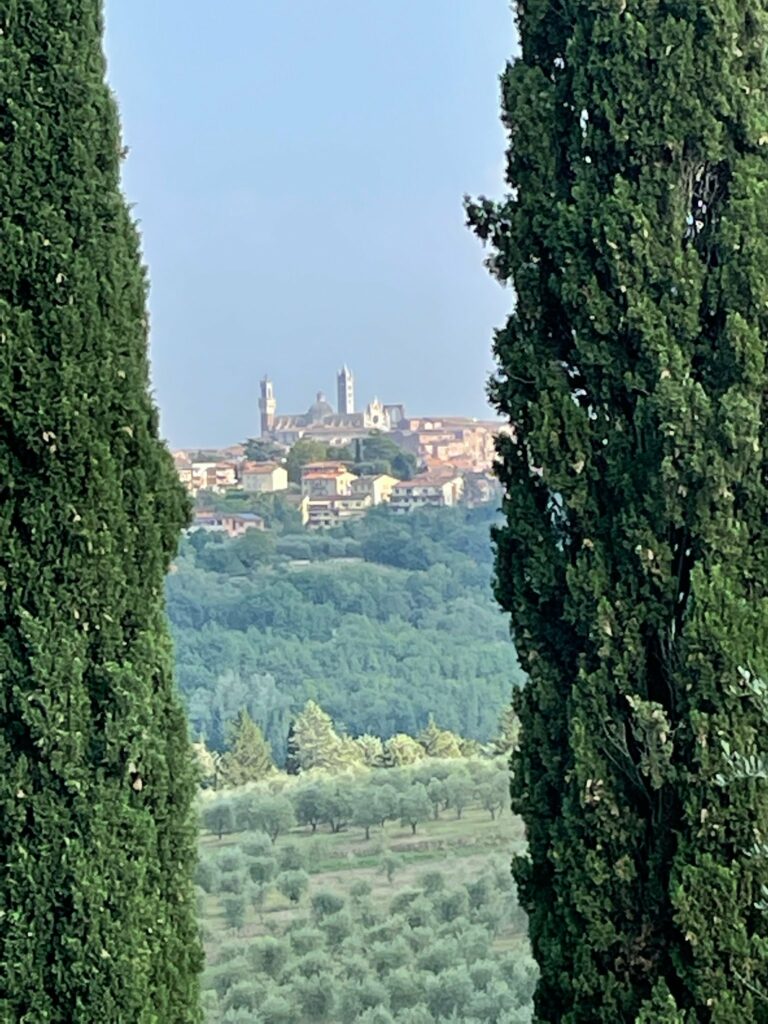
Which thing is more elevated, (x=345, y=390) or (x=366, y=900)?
(x=345, y=390)

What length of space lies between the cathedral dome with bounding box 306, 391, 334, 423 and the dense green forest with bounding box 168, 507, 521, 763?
0.81m

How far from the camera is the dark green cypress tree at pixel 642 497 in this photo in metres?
4.30

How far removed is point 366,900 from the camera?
7.13 m

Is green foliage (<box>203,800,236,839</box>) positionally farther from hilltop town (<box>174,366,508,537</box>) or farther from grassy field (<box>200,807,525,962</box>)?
hilltop town (<box>174,366,508,537</box>)

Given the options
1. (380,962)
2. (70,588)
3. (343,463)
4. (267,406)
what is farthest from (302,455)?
(70,588)

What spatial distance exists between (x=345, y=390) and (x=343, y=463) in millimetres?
444

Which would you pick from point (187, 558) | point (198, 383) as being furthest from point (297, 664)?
point (198, 383)

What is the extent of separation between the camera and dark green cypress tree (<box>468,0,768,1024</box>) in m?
4.30

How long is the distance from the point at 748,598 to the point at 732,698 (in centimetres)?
35

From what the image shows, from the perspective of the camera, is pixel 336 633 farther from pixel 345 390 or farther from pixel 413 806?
pixel 345 390

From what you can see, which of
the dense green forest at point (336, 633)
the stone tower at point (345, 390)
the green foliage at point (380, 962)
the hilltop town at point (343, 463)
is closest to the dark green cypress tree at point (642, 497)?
the green foliage at point (380, 962)

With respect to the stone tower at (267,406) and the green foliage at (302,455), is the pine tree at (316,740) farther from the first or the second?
the stone tower at (267,406)

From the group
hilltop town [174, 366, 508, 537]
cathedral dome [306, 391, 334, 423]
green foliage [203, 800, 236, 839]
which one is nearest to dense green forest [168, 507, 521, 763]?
hilltop town [174, 366, 508, 537]

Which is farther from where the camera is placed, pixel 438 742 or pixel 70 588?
pixel 438 742
